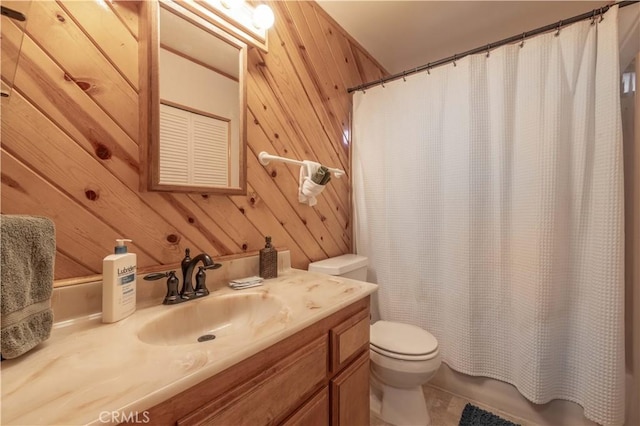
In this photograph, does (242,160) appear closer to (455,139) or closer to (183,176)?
(183,176)

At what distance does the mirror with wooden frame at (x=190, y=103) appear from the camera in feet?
3.04

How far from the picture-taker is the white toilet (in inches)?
51.3

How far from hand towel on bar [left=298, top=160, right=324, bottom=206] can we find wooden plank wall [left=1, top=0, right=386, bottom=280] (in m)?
0.12

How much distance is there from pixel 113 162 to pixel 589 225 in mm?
1966

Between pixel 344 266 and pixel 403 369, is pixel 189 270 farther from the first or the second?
pixel 403 369

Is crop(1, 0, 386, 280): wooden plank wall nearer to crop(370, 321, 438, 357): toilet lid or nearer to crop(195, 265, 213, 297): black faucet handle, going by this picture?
crop(195, 265, 213, 297): black faucet handle

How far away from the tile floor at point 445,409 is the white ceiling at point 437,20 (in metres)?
2.42

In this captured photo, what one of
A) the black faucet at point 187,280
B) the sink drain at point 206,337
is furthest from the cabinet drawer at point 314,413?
the black faucet at point 187,280

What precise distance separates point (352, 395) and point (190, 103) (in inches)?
51.2

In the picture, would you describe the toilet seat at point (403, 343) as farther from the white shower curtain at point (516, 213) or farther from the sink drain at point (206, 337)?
the sink drain at point (206, 337)

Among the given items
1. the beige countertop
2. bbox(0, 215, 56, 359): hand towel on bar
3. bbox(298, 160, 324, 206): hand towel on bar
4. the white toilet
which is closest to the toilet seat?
the white toilet

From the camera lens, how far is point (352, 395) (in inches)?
39.3

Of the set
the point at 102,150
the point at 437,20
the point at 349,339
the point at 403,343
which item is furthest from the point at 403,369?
the point at 437,20

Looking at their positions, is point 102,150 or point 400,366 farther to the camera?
point 400,366
